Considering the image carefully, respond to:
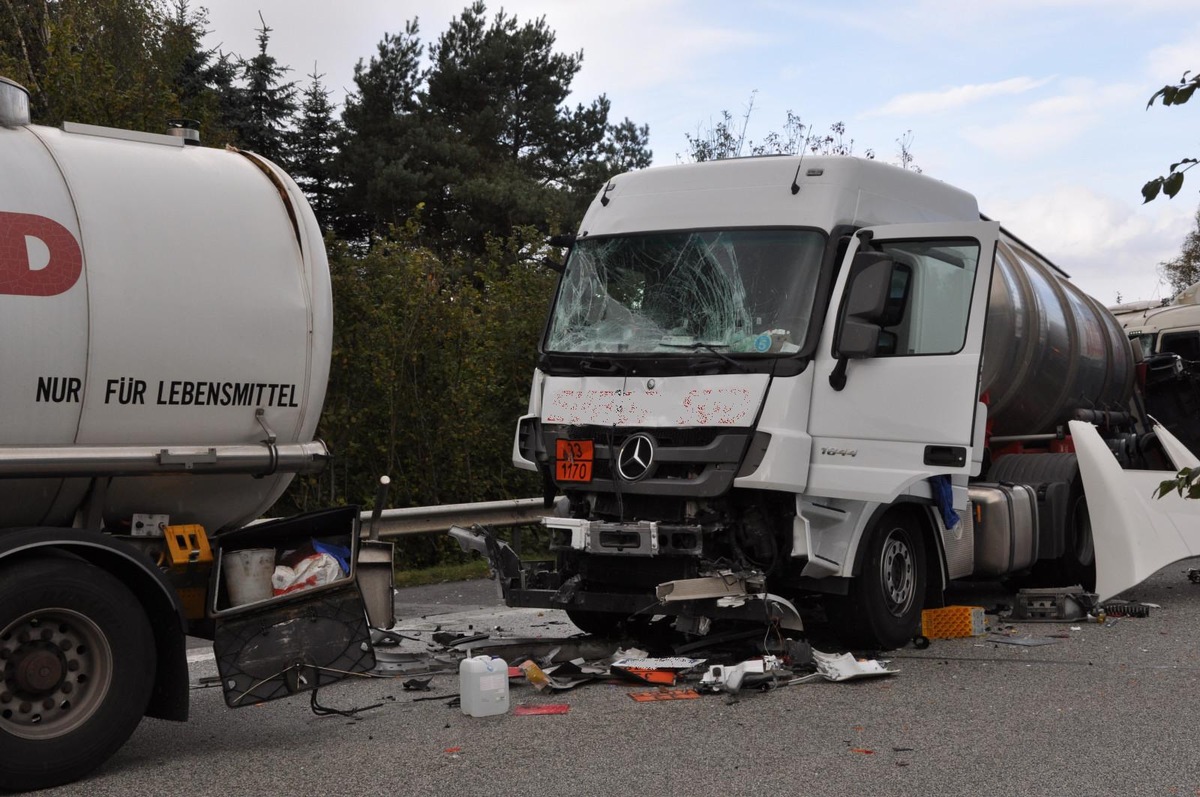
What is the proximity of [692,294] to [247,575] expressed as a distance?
10.5 feet

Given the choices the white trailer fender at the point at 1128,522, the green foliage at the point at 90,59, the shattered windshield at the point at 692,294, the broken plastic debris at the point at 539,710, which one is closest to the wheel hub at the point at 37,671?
the broken plastic debris at the point at 539,710

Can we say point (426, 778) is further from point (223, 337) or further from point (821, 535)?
point (821, 535)

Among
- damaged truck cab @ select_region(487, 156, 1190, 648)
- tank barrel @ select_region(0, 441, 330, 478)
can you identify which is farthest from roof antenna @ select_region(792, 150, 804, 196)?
tank barrel @ select_region(0, 441, 330, 478)

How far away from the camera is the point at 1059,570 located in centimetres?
1073

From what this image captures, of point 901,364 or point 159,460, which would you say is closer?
point 159,460

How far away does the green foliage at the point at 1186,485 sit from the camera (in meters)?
4.42

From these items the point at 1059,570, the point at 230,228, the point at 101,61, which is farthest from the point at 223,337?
the point at 101,61

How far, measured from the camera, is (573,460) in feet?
24.6

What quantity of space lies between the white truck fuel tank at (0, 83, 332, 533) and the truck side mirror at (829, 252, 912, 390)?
2.93 metres

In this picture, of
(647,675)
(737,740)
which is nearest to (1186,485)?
(737,740)

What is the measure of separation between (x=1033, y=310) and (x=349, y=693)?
6.34 meters

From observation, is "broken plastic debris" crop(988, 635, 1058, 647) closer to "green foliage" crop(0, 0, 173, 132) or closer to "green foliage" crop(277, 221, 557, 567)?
"green foliage" crop(277, 221, 557, 567)

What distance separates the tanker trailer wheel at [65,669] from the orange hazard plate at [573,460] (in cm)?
281

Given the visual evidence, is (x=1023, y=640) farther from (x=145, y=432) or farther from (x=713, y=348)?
(x=145, y=432)
